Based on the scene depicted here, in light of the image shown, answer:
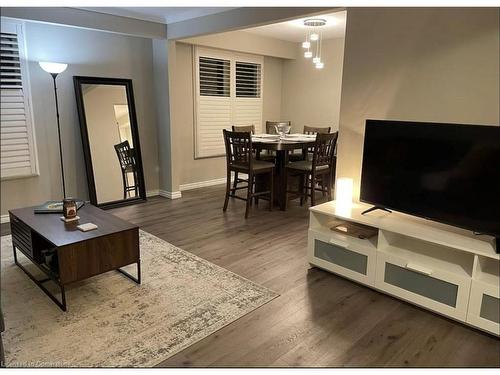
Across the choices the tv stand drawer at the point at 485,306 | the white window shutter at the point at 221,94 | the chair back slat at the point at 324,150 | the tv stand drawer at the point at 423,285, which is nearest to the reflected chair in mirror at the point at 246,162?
the chair back slat at the point at 324,150

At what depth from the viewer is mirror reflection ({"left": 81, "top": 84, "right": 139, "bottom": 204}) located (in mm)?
4555

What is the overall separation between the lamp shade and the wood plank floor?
7.32 ft

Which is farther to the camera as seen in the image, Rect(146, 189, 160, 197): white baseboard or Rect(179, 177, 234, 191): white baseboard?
Rect(179, 177, 234, 191): white baseboard

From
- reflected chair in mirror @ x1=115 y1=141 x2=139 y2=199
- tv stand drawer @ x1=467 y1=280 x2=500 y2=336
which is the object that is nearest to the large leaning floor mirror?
reflected chair in mirror @ x1=115 y1=141 x2=139 y2=199

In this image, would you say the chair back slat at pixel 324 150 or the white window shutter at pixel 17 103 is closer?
the white window shutter at pixel 17 103

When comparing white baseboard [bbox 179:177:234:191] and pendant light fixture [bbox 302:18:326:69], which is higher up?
pendant light fixture [bbox 302:18:326:69]

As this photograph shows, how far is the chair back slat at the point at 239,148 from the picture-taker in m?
4.23

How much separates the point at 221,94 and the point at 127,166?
6.48 feet

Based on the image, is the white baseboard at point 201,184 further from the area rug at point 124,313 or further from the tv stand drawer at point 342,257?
the tv stand drawer at point 342,257

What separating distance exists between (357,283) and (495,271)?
89cm

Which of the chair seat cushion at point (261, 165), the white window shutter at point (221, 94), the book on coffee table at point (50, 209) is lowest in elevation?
the book on coffee table at point (50, 209)

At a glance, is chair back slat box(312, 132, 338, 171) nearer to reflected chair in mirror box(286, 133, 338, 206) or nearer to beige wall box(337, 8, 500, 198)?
reflected chair in mirror box(286, 133, 338, 206)

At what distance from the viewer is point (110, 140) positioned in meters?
4.68

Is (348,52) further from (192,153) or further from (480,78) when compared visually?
(192,153)
